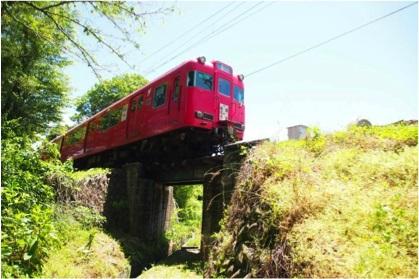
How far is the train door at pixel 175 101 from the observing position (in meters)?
11.9

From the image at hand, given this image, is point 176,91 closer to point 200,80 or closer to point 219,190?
point 200,80

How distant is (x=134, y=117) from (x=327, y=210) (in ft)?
34.2

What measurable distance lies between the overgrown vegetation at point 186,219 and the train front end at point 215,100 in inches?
221

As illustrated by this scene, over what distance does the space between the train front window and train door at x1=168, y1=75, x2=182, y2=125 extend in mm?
2148

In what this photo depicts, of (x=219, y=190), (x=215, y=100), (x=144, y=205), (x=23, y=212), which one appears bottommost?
(x=23, y=212)

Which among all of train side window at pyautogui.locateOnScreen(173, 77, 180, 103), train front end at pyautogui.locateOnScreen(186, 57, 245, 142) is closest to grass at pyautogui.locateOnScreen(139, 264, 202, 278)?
train front end at pyautogui.locateOnScreen(186, 57, 245, 142)

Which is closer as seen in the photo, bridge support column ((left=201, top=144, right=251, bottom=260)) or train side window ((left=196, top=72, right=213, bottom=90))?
bridge support column ((left=201, top=144, right=251, bottom=260))

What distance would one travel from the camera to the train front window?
13346 mm

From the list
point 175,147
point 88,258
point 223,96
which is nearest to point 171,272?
point 88,258

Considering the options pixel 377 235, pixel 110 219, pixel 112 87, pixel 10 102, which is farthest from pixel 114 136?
pixel 112 87

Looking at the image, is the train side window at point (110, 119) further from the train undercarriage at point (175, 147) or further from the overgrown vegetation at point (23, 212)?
the overgrown vegetation at point (23, 212)

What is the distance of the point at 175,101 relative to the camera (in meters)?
12.2

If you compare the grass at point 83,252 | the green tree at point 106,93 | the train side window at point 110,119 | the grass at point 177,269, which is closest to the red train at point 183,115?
the train side window at point 110,119

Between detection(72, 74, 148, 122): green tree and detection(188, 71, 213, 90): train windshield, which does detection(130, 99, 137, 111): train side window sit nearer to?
detection(188, 71, 213, 90): train windshield
